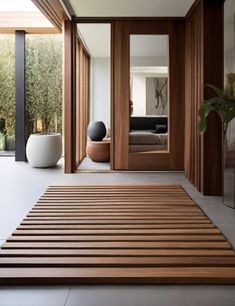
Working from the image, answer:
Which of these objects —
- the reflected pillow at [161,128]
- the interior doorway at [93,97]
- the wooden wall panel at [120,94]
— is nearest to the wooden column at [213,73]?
the reflected pillow at [161,128]

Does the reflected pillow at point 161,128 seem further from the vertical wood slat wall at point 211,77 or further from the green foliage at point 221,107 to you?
the green foliage at point 221,107

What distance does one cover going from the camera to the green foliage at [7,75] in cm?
849

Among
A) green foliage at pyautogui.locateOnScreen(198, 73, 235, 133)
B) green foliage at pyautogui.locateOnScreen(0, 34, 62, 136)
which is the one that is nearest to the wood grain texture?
green foliage at pyautogui.locateOnScreen(0, 34, 62, 136)

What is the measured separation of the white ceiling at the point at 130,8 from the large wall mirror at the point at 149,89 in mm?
471

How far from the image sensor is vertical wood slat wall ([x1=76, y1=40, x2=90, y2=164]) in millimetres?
7782

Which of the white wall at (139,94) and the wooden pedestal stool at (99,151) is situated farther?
the wooden pedestal stool at (99,151)

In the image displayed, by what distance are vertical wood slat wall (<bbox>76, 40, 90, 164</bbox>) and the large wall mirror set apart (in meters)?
1.50

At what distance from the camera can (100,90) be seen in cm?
945

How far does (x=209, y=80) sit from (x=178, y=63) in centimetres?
→ 181

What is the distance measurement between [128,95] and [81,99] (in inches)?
74.2

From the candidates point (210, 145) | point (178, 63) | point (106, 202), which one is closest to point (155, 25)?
point (178, 63)

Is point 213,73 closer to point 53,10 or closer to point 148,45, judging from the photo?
point 148,45

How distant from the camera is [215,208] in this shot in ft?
13.5

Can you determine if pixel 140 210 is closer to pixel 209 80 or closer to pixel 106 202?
pixel 106 202
